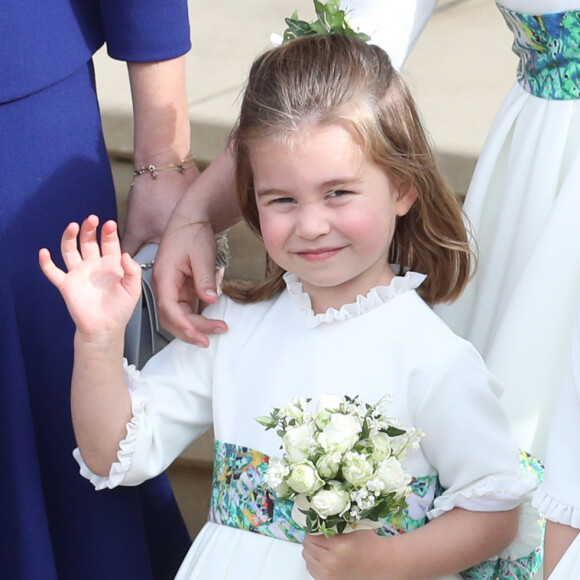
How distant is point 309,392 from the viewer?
1.96 meters

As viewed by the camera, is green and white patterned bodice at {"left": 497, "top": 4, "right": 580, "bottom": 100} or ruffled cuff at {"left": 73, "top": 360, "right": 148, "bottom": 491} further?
green and white patterned bodice at {"left": 497, "top": 4, "right": 580, "bottom": 100}

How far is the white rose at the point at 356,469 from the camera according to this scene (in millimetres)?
1572

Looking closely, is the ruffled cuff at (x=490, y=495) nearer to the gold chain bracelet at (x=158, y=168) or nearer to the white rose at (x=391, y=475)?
the white rose at (x=391, y=475)

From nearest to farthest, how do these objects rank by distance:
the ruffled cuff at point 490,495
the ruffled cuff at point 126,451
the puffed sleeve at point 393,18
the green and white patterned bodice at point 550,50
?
1. the ruffled cuff at point 490,495
2. the ruffled cuff at point 126,451
3. the green and white patterned bodice at point 550,50
4. the puffed sleeve at point 393,18

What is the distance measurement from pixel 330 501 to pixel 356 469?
6 centimetres

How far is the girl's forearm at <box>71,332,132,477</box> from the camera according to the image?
1.90 meters

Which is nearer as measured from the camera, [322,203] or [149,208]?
[322,203]

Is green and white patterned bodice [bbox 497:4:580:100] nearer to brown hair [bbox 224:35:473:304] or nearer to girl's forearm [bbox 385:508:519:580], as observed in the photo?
brown hair [bbox 224:35:473:304]

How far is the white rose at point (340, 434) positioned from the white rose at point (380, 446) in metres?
0.04

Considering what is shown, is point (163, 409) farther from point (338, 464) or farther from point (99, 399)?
point (338, 464)

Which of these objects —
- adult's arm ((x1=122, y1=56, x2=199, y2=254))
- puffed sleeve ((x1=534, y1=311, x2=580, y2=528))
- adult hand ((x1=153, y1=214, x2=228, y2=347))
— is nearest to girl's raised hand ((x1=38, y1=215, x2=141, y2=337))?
adult hand ((x1=153, y1=214, x2=228, y2=347))

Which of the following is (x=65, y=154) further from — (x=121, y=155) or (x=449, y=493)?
(x=121, y=155)

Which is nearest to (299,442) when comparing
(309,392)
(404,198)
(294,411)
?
(294,411)

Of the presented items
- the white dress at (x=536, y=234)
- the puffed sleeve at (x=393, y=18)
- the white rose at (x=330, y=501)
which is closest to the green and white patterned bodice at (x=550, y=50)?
the white dress at (x=536, y=234)
